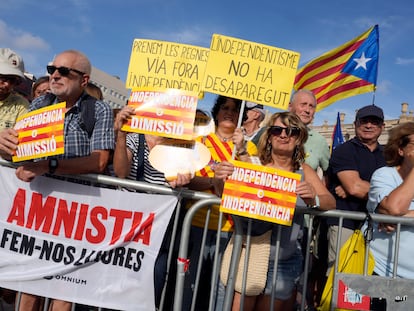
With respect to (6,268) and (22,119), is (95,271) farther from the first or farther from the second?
(22,119)

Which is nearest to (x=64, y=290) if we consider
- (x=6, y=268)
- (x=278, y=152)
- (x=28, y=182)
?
(x=6, y=268)

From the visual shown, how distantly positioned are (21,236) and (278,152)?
1.99m

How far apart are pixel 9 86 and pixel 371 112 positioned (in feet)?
11.6

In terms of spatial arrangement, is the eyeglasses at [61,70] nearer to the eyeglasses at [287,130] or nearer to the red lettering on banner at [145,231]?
the red lettering on banner at [145,231]

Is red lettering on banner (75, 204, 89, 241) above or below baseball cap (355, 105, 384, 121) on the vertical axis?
below

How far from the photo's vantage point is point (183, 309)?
3045 mm

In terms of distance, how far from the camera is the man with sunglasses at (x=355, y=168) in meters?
3.65

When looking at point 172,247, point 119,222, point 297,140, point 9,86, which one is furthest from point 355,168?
point 9,86

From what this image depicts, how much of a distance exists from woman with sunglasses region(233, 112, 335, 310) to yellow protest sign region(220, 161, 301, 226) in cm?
10

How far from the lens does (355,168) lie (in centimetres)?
373

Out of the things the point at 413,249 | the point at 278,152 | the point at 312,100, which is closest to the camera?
the point at 413,249

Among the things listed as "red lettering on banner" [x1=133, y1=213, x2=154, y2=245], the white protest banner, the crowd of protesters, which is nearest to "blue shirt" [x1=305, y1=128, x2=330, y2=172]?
the crowd of protesters

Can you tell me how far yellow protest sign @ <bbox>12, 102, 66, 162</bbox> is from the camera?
2.60 metres

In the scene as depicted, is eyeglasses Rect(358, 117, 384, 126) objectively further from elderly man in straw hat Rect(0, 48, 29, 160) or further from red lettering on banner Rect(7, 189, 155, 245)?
elderly man in straw hat Rect(0, 48, 29, 160)
